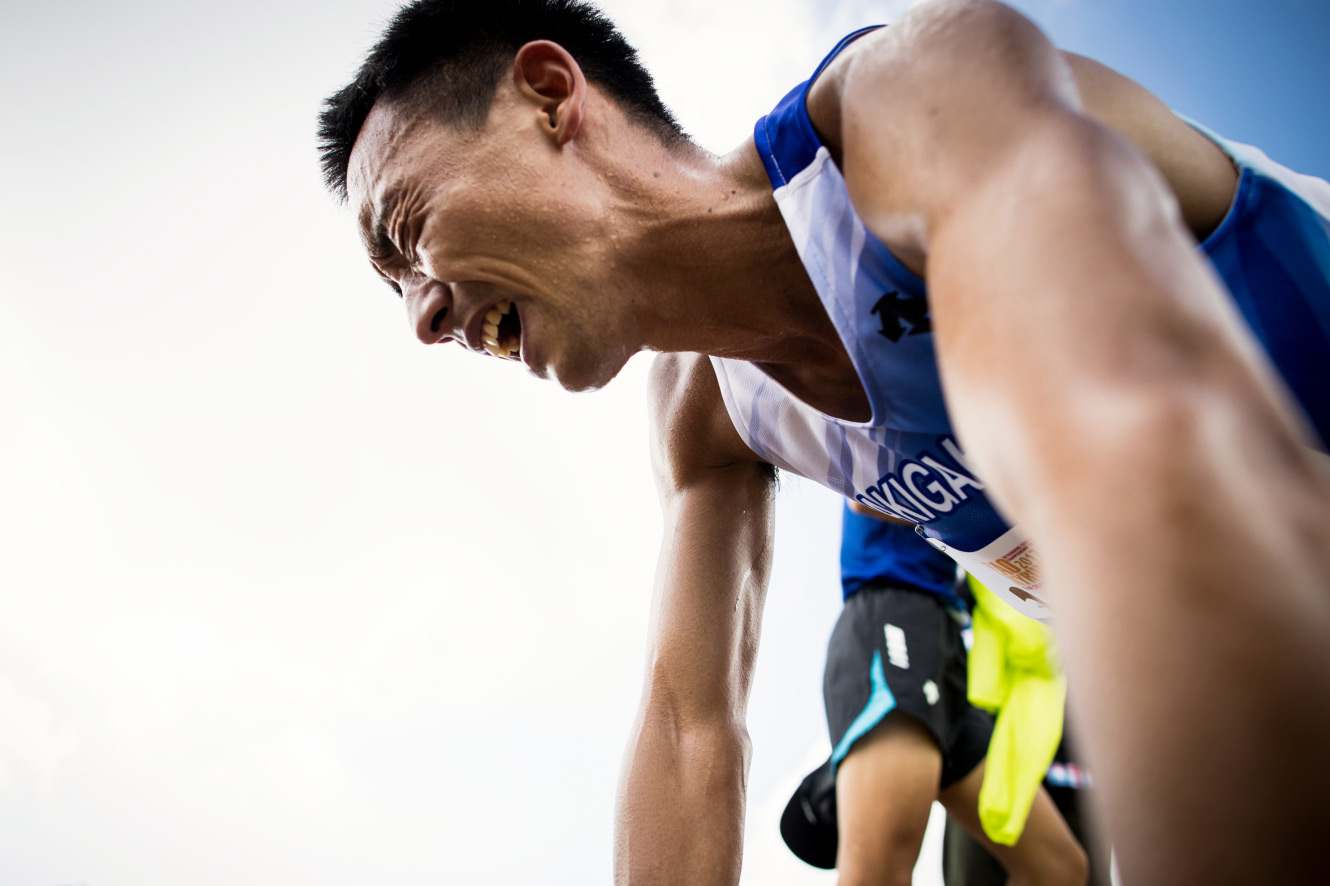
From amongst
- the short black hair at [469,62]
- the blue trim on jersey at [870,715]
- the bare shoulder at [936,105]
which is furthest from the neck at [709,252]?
the blue trim on jersey at [870,715]

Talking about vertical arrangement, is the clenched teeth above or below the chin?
above

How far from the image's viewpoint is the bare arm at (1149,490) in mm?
271

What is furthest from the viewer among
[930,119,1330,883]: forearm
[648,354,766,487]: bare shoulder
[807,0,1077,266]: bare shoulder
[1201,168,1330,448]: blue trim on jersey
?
[648,354,766,487]: bare shoulder

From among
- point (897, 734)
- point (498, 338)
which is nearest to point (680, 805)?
point (498, 338)

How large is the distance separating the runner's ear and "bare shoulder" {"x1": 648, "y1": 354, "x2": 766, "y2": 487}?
448mm

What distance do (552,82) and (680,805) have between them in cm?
91

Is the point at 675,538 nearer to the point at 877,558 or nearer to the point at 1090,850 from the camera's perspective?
the point at 877,558

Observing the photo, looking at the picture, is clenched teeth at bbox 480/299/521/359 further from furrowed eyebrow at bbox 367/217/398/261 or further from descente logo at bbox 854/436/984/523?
descente logo at bbox 854/436/984/523

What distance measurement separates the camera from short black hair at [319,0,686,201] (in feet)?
3.35

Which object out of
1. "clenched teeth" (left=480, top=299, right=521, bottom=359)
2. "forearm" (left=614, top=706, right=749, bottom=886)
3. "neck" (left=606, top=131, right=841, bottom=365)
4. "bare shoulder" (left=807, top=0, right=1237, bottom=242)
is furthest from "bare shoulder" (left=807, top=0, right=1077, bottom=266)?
"forearm" (left=614, top=706, right=749, bottom=886)

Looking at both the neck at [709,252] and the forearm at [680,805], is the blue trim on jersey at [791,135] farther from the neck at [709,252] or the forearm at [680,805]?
the forearm at [680,805]

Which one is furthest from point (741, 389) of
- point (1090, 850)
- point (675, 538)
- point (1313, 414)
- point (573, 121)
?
point (1090, 850)

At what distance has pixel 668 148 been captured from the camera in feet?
3.42

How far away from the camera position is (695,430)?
52.2 inches
